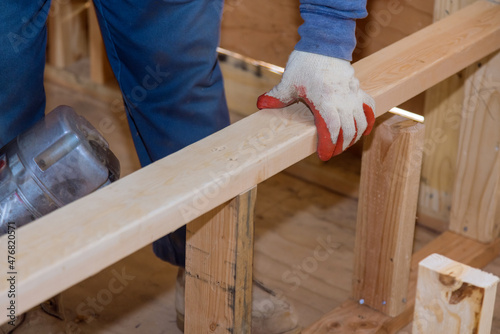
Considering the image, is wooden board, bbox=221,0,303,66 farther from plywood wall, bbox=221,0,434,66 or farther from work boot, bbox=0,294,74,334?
work boot, bbox=0,294,74,334

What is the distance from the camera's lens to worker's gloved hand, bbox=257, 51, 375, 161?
1393 mm

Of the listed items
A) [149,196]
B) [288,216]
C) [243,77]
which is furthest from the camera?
[243,77]

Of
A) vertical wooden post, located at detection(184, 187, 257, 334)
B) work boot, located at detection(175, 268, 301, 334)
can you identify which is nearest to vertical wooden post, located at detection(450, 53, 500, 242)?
work boot, located at detection(175, 268, 301, 334)

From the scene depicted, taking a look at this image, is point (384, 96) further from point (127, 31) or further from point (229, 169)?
point (127, 31)

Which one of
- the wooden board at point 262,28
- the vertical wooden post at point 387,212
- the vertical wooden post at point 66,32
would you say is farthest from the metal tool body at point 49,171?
the vertical wooden post at point 66,32

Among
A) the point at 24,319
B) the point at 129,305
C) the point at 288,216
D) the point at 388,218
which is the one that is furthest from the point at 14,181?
the point at 288,216

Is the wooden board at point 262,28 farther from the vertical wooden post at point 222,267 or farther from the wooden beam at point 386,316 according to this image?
the vertical wooden post at point 222,267

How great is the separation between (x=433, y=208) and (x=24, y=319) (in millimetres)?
1231

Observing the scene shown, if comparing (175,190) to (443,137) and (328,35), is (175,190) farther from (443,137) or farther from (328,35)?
(443,137)

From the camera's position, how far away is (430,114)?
7.36ft

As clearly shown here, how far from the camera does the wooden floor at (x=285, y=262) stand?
6.50 feet

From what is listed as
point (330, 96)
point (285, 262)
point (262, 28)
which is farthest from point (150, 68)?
point (262, 28)

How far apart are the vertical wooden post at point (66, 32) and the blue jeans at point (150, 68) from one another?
143 cm

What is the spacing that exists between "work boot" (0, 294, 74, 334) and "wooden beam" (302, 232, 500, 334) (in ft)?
1.93
